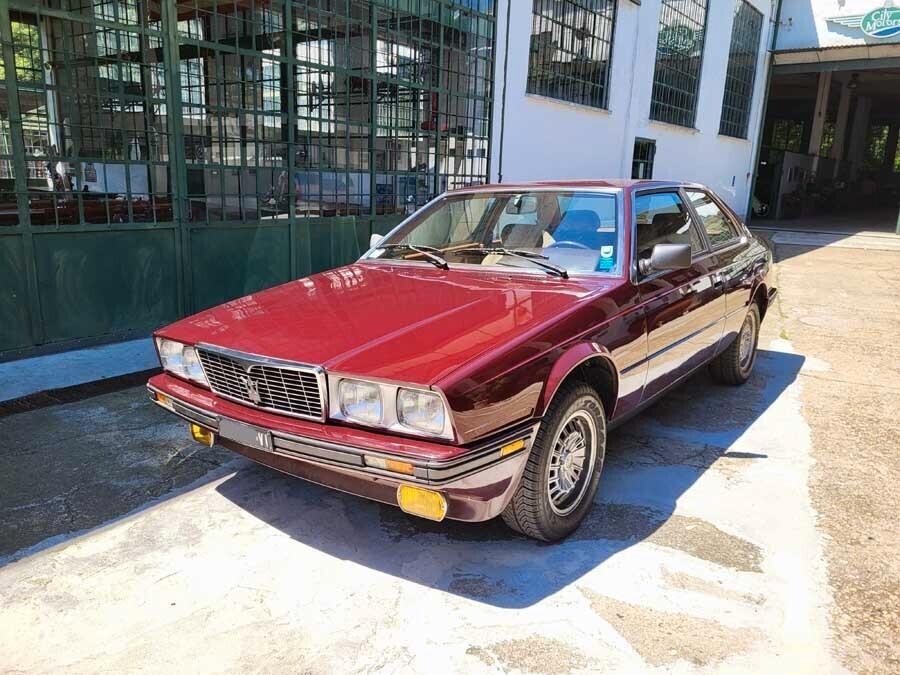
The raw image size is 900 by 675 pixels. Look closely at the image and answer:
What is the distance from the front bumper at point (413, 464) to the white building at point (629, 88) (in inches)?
324

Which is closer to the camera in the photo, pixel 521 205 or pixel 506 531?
pixel 506 531

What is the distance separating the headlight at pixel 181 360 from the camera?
3.09 m

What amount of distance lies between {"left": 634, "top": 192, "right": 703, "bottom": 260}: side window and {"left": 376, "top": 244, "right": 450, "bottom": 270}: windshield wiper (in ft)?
3.47

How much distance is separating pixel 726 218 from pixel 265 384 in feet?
12.4

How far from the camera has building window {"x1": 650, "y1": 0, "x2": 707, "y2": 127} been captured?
14500mm

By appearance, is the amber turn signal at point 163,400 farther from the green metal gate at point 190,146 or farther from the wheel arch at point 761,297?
the wheel arch at point 761,297

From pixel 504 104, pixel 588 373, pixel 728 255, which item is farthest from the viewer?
pixel 504 104

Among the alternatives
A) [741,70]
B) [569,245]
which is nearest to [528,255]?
[569,245]

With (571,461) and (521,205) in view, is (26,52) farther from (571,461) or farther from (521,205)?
(571,461)

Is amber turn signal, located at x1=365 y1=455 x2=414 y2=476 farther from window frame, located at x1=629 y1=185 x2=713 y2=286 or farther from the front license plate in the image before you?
window frame, located at x1=629 y1=185 x2=713 y2=286

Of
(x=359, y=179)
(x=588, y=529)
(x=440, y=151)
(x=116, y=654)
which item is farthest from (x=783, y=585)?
(x=440, y=151)

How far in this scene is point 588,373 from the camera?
121 inches

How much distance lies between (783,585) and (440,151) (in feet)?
25.2

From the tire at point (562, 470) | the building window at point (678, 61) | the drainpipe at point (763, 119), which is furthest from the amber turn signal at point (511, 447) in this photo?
the drainpipe at point (763, 119)
